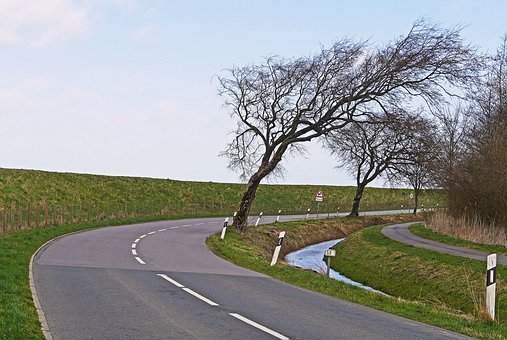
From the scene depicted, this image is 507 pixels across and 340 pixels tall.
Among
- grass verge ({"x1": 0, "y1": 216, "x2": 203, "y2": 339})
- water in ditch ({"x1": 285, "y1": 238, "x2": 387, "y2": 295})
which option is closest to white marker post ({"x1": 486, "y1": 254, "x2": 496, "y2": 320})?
grass verge ({"x1": 0, "y1": 216, "x2": 203, "y2": 339})

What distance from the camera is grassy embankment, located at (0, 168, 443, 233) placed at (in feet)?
181

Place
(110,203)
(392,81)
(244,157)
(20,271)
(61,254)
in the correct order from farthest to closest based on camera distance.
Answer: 1. (110,203)
2. (244,157)
3. (392,81)
4. (61,254)
5. (20,271)

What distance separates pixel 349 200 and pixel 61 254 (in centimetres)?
7205

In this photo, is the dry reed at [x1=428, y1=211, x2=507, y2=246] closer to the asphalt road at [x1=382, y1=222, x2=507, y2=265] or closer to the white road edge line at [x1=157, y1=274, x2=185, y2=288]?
the asphalt road at [x1=382, y1=222, x2=507, y2=265]

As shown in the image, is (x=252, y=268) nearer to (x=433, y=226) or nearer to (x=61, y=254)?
(x=61, y=254)

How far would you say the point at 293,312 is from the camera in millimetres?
11969

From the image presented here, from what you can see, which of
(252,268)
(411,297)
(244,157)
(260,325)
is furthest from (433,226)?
(260,325)

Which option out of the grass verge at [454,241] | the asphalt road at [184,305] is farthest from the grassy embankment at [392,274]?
the grass verge at [454,241]

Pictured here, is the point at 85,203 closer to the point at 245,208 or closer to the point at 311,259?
the point at 245,208

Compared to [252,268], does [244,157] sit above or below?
above

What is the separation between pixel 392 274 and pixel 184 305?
1675 cm

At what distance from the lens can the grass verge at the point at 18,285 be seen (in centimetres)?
922

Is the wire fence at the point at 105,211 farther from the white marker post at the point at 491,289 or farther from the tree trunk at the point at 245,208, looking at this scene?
the white marker post at the point at 491,289

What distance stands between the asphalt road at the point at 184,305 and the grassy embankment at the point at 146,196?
23849mm
